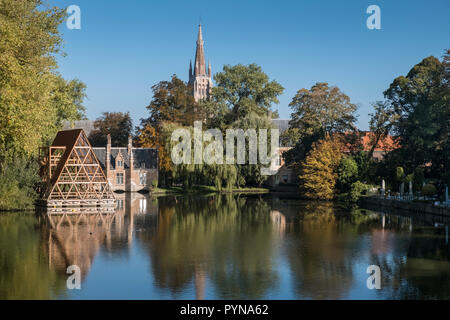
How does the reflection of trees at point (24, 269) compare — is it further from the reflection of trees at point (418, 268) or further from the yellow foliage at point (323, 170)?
the yellow foliage at point (323, 170)

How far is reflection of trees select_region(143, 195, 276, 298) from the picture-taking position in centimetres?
1574

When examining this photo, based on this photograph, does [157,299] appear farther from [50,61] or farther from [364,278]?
[50,61]

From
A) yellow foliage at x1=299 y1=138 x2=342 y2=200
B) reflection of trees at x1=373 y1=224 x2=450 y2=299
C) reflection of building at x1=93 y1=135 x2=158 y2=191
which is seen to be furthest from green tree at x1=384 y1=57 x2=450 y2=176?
reflection of building at x1=93 y1=135 x2=158 y2=191

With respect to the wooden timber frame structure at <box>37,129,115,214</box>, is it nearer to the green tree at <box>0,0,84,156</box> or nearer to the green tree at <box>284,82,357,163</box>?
the green tree at <box>0,0,84,156</box>

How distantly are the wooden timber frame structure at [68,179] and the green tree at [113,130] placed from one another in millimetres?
29842

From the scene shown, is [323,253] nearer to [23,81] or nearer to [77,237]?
[77,237]

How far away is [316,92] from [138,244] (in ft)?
135

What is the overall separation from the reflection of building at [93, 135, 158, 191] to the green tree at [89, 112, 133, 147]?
6.66 m

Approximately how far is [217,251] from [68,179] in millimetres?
22454

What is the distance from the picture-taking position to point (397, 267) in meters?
17.9

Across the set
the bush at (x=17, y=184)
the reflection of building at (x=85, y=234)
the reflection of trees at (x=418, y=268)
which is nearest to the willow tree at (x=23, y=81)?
the bush at (x=17, y=184)

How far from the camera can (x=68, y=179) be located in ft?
132

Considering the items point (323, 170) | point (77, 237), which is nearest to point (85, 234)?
point (77, 237)
